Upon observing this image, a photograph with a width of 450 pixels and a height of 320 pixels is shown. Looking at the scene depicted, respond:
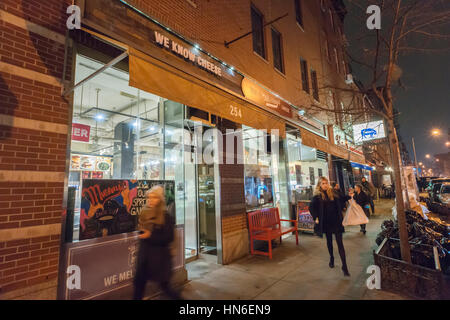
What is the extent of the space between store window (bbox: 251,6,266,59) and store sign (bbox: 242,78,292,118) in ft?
6.61

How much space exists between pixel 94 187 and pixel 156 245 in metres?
1.42

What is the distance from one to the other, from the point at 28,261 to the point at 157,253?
156cm

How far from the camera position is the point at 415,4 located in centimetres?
462

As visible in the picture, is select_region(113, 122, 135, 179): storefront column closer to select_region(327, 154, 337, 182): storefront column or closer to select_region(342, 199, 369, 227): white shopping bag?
select_region(342, 199, 369, 227): white shopping bag

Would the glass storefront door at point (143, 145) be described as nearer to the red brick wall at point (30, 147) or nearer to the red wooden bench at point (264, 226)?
the red wooden bench at point (264, 226)

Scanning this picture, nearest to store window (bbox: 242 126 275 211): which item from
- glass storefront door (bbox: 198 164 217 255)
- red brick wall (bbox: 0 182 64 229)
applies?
glass storefront door (bbox: 198 164 217 255)

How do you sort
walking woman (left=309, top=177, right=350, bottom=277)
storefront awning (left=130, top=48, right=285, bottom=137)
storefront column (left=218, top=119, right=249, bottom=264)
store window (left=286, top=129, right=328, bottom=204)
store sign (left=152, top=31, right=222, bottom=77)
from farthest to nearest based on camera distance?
store window (left=286, top=129, right=328, bottom=204), storefront column (left=218, top=119, right=249, bottom=264), walking woman (left=309, top=177, right=350, bottom=277), store sign (left=152, top=31, right=222, bottom=77), storefront awning (left=130, top=48, right=285, bottom=137)

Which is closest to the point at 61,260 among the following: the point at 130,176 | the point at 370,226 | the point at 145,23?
the point at 130,176

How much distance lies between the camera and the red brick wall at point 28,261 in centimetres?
276

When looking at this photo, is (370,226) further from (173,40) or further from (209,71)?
(173,40)

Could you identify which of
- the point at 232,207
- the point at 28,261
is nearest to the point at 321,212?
the point at 232,207

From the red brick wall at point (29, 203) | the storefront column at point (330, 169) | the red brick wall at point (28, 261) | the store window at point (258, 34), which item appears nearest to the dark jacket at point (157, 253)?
the red brick wall at point (28, 261)

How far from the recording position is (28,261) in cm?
292

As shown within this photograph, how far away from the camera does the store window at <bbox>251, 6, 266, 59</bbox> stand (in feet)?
29.3
